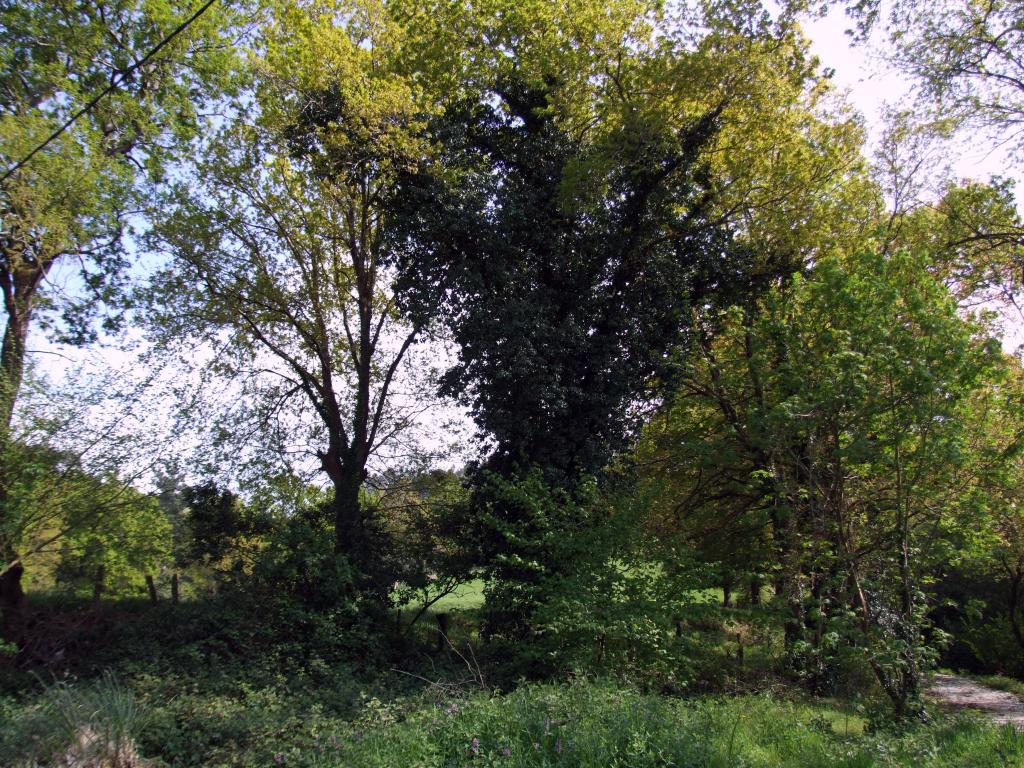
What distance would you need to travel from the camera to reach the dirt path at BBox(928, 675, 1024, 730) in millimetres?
11659

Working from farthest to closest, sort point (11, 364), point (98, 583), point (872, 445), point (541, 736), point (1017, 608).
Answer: point (1017, 608), point (98, 583), point (11, 364), point (872, 445), point (541, 736)

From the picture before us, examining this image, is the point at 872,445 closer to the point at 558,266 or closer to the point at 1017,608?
the point at 558,266

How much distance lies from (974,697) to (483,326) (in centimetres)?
1271

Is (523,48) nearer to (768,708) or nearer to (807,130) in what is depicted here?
(807,130)

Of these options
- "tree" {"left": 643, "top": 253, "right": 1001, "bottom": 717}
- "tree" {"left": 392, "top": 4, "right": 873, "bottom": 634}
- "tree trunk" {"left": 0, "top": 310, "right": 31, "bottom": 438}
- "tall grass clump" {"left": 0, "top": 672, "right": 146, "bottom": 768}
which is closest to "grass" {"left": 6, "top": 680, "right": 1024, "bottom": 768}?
"tall grass clump" {"left": 0, "top": 672, "right": 146, "bottom": 768}

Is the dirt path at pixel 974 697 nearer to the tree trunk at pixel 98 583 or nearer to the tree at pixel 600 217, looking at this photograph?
the tree at pixel 600 217

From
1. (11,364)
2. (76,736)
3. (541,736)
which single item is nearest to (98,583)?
(11,364)

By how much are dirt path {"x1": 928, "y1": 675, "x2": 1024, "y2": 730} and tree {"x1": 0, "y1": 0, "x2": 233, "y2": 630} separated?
15419mm

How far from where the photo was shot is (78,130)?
42.7 feet

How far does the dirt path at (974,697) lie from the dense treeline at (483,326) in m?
1.96

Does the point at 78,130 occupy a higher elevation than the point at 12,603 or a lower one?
higher

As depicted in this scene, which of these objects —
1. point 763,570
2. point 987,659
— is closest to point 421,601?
point 763,570

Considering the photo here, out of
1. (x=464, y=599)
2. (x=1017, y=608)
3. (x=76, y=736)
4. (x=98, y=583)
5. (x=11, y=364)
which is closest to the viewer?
(x=76, y=736)

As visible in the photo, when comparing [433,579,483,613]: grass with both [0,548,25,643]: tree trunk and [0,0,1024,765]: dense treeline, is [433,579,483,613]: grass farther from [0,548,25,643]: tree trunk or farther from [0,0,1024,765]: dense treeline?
[0,548,25,643]: tree trunk
